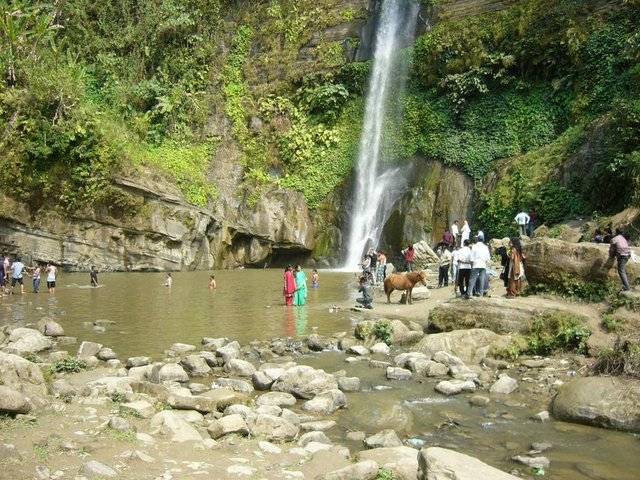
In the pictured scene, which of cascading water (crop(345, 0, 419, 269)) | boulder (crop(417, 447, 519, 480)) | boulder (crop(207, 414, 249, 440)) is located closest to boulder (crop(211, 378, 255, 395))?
boulder (crop(207, 414, 249, 440))

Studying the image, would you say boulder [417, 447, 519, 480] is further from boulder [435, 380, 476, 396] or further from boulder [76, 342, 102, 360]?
boulder [76, 342, 102, 360]

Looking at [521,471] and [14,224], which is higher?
[14,224]

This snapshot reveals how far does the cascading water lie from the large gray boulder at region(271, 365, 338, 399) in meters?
20.5

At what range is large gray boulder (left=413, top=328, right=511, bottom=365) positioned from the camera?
38.5 feet

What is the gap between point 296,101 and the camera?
37094 millimetres

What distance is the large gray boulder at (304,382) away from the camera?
9484 millimetres

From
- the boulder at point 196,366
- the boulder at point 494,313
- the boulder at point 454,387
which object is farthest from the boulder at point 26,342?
the boulder at point 494,313

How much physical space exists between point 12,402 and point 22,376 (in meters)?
1.56

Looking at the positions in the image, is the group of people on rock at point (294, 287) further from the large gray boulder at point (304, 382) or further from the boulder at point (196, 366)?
the large gray boulder at point (304, 382)

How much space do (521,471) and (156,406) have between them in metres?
4.69

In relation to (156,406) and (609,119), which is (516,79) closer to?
(609,119)

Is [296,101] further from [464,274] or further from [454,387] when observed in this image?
[454,387]

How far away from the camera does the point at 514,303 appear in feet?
42.9

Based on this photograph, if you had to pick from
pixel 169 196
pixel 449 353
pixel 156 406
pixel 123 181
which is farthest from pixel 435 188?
pixel 156 406
